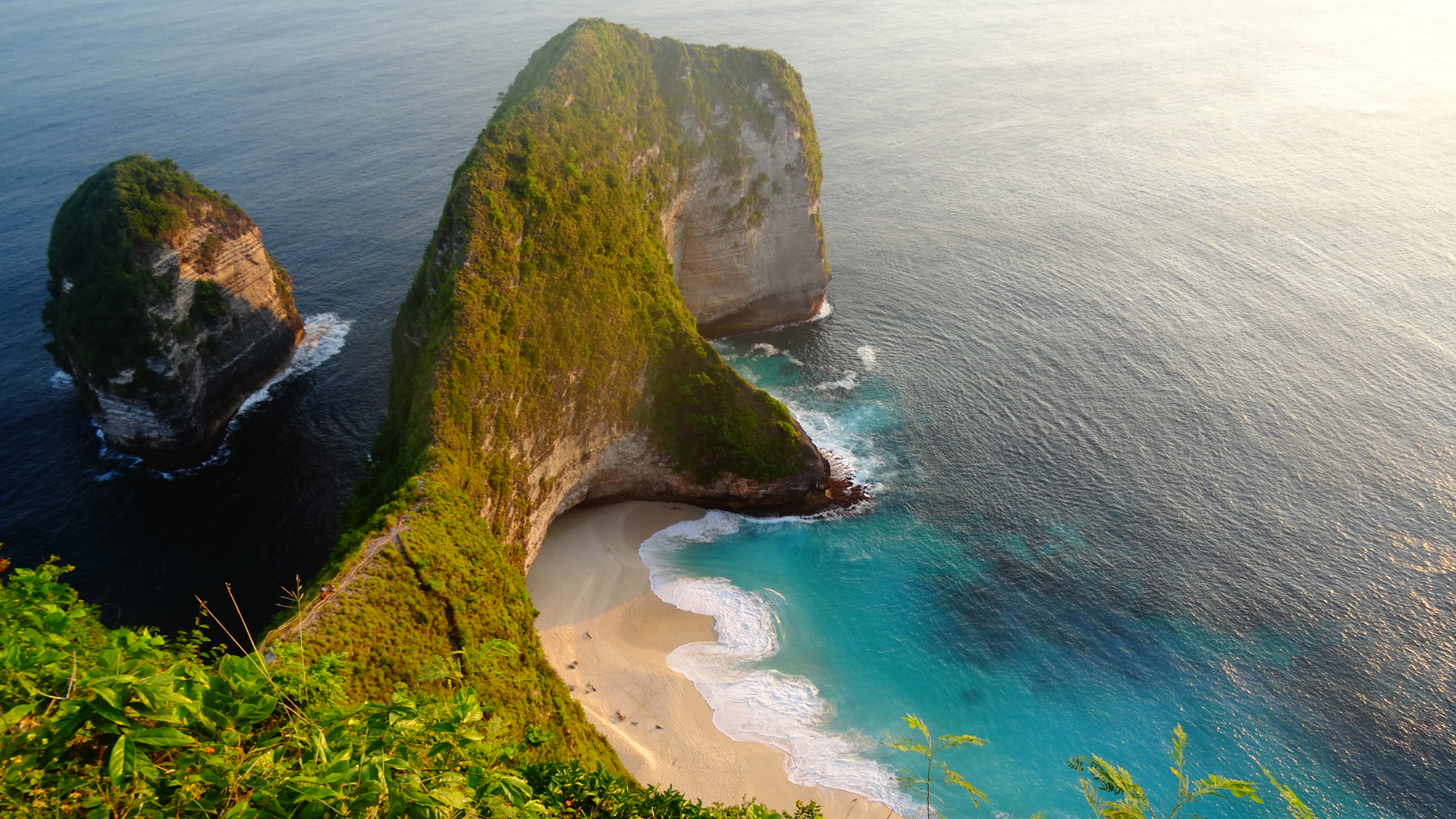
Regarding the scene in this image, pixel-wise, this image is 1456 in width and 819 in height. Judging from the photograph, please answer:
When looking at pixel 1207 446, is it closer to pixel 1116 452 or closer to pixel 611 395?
pixel 1116 452

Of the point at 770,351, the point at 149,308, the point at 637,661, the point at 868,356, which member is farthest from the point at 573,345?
the point at 149,308

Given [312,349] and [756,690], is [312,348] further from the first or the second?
[756,690]

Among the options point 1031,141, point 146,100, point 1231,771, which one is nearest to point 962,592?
point 1231,771

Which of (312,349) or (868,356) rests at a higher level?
(312,349)

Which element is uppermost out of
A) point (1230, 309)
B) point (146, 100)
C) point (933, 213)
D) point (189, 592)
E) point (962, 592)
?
point (146, 100)

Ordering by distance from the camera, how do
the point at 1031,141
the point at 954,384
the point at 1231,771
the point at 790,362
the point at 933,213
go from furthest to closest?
1. the point at 1031,141
2. the point at 933,213
3. the point at 790,362
4. the point at 954,384
5. the point at 1231,771

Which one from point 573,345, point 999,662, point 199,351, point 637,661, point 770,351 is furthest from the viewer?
point 770,351
